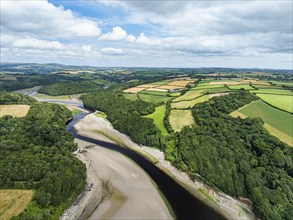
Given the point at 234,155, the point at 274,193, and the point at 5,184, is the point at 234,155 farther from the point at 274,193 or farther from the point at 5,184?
the point at 5,184

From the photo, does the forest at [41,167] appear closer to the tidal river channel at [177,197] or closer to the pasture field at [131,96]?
the tidal river channel at [177,197]

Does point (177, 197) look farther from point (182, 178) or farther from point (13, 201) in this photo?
point (13, 201)

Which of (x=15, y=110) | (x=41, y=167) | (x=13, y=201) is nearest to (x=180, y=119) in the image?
(x=41, y=167)

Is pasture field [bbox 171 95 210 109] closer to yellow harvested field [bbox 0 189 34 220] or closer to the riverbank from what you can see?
the riverbank

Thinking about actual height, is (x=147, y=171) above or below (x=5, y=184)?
below

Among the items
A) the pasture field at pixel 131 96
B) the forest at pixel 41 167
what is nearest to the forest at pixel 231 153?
the forest at pixel 41 167

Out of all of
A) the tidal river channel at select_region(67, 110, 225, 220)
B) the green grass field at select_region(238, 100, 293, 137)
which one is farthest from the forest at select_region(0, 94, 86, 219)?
the green grass field at select_region(238, 100, 293, 137)

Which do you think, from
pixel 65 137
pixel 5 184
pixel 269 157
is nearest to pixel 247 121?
pixel 269 157
